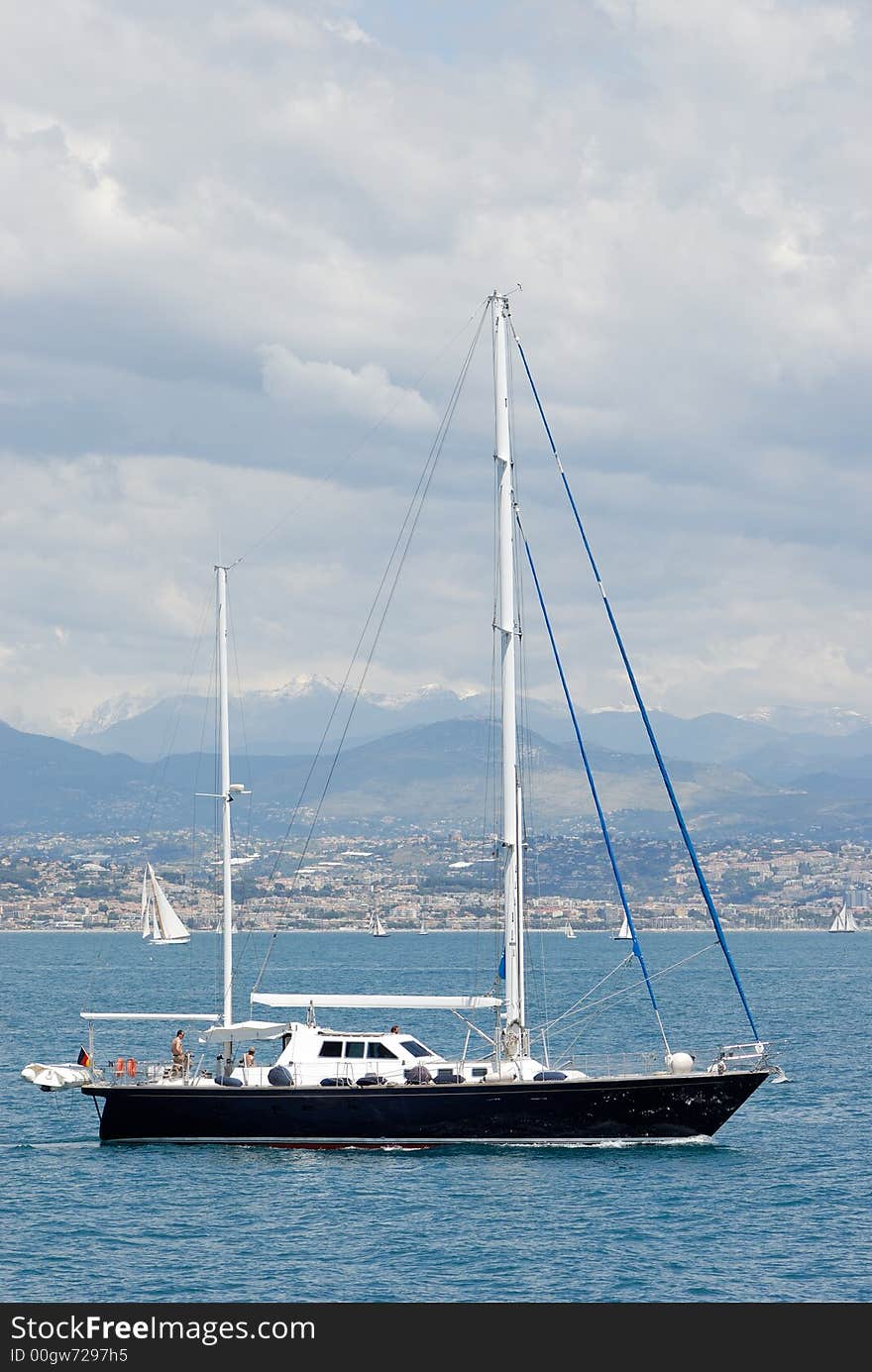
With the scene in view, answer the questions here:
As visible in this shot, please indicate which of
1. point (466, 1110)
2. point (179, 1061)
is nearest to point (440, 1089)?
point (466, 1110)

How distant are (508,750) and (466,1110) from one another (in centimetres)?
945

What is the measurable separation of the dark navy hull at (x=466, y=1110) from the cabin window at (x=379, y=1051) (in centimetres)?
144

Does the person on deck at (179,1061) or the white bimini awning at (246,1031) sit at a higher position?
the white bimini awning at (246,1031)

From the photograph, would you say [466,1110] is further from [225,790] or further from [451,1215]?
[225,790]

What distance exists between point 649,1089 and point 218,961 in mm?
125746

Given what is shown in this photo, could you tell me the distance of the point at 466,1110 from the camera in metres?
44.2

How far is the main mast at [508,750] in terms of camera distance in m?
45.2

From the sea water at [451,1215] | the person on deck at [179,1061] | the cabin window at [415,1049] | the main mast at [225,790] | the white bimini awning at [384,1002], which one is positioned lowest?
the sea water at [451,1215]

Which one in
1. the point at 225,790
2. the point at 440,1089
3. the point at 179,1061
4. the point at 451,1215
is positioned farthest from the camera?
the point at 225,790

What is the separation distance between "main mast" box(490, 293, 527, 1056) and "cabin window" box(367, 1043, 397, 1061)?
3010 millimetres

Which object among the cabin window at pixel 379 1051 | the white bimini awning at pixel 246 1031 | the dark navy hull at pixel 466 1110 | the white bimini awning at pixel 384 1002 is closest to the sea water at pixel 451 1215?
the dark navy hull at pixel 466 1110

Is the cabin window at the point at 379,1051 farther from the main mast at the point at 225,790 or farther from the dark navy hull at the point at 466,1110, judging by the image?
the main mast at the point at 225,790

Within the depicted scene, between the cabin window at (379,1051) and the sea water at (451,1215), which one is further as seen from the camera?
the cabin window at (379,1051)

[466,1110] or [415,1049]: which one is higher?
[415,1049]
